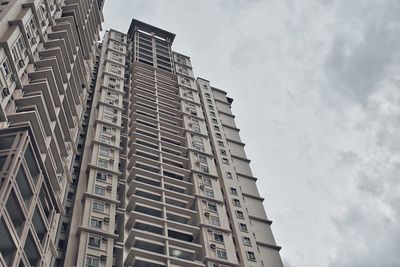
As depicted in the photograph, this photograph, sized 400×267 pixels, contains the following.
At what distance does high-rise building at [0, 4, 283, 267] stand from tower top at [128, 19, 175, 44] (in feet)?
53.3

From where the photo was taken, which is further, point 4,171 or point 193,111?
point 193,111

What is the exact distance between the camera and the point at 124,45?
71.1 metres

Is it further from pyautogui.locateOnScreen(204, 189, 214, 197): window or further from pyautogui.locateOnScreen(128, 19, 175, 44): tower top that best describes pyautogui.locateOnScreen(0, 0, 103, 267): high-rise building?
pyautogui.locateOnScreen(128, 19, 175, 44): tower top

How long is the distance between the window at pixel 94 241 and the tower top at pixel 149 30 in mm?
49958

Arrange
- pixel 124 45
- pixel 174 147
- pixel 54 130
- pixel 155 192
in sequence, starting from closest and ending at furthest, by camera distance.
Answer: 1. pixel 54 130
2. pixel 155 192
3. pixel 174 147
4. pixel 124 45

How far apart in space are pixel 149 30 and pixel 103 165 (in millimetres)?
43471

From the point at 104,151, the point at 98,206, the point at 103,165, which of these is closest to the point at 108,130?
the point at 104,151

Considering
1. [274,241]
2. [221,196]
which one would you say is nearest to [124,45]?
[221,196]

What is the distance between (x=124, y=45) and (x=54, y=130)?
36.1 metres

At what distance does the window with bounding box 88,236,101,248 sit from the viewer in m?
35.0

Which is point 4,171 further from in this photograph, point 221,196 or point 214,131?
point 214,131

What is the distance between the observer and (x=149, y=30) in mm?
81625

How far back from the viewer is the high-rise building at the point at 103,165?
28.9 meters

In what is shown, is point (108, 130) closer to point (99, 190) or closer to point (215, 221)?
point (99, 190)
